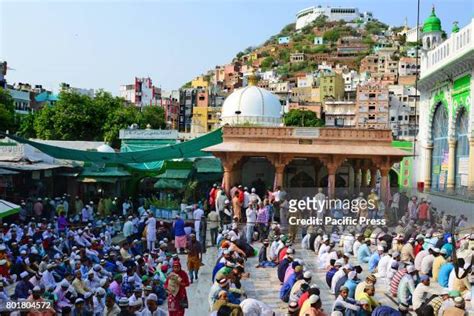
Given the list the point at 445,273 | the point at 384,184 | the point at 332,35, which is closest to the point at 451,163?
the point at 384,184

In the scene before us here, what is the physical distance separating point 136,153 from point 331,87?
74.0 metres

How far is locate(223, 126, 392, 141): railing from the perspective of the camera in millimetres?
18203

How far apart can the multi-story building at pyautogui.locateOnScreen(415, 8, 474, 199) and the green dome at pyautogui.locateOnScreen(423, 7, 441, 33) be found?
1.12 feet

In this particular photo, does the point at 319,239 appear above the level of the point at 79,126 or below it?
below

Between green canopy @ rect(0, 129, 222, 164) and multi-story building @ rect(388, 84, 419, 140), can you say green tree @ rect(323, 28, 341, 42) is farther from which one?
green canopy @ rect(0, 129, 222, 164)

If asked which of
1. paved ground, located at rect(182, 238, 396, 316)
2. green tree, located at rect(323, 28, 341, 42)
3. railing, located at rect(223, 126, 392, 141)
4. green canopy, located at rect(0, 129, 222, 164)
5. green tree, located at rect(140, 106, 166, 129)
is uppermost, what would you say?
green tree, located at rect(323, 28, 341, 42)

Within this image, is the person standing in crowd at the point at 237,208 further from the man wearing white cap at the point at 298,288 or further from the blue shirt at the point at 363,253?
the man wearing white cap at the point at 298,288

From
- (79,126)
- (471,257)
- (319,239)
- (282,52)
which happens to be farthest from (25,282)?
(282,52)

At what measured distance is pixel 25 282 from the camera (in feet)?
29.8

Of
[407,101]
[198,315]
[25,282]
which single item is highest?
[407,101]

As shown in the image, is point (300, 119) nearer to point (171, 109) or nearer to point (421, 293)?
point (171, 109)

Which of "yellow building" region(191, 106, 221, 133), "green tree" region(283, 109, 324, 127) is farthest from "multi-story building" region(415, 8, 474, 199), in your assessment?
"yellow building" region(191, 106, 221, 133)

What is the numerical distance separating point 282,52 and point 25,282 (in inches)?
5204

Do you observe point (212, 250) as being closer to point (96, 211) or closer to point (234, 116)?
point (96, 211)
